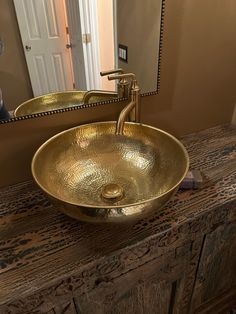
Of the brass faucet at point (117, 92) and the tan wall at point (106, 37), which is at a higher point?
the tan wall at point (106, 37)

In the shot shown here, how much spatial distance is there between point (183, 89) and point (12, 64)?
673 millimetres

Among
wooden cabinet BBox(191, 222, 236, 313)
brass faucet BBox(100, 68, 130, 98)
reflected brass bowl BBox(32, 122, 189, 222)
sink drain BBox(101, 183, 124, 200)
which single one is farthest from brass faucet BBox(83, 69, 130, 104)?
wooden cabinet BBox(191, 222, 236, 313)

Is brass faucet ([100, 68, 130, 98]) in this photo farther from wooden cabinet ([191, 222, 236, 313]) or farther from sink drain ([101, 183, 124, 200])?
wooden cabinet ([191, 222, 236, 313])

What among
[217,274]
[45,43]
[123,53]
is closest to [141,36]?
[123,53]

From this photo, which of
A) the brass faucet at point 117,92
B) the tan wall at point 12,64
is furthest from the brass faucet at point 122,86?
the tan wall at point 12,64

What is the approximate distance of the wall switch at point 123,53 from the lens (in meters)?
0.89

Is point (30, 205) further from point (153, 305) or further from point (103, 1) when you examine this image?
point (103, 1)

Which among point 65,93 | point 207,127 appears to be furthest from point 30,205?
point 207,127

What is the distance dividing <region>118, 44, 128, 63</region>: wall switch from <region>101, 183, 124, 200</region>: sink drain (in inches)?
18.1

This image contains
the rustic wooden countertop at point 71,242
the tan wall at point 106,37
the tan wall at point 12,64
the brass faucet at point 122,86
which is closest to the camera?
the rustic wooden countertop at point 71,242

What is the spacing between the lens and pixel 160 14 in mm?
863

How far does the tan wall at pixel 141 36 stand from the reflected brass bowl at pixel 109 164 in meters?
0.22

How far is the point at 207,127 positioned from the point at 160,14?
59 centimetres

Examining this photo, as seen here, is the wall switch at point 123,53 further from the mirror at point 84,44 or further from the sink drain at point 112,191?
the sink drain at point 112,191
